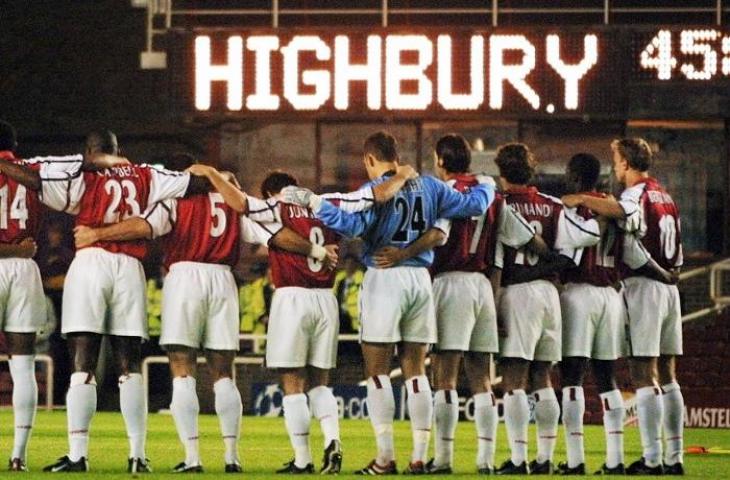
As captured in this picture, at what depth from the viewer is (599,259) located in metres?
13.6

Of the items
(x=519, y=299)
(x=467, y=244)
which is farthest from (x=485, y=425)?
(x=467, y=244)

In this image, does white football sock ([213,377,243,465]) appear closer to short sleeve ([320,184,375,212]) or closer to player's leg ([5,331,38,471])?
player's leg ([5,331,38,471])

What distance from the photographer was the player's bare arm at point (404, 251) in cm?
1283

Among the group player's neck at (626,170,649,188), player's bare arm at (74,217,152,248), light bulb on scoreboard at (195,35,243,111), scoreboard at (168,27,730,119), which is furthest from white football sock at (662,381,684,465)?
light bulb on scoreboard at (195,35,243,111)

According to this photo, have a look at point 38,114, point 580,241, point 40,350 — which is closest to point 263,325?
point 40,350

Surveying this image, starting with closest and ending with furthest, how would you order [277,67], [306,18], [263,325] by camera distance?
[277,67]
[263,325]
[306,18]

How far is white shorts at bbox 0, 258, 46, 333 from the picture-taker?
12977mm

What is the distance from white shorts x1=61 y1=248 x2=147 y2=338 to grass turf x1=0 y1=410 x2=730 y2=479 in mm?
902

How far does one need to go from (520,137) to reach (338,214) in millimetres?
11666

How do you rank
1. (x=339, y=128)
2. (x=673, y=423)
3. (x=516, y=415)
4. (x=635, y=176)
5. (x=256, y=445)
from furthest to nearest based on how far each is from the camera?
(x=339, y=128) < (x=256, y=445) < (x=635, y=176) < (x=673, y=423) < (x=516, y=415)

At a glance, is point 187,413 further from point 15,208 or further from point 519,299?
point 519,299

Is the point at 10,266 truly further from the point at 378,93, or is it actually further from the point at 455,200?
the point at 378,93

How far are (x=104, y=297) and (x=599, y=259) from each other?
3247 mm

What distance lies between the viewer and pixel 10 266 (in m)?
13.0
